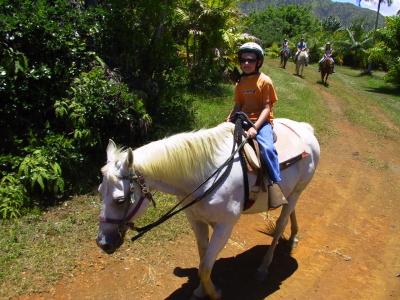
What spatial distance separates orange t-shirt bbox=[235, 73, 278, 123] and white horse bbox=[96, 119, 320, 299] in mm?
518

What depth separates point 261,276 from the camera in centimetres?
549

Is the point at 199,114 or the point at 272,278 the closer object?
the point at 272,278

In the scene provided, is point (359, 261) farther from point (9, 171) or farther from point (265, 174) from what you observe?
point (9, 171)

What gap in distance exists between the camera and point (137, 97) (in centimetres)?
887

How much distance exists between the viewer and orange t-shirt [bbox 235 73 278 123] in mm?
4953

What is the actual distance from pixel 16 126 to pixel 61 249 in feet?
9.00

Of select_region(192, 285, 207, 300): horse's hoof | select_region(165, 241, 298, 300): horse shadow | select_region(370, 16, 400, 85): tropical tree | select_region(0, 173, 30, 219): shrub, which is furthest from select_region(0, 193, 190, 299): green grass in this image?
select_region(370, 16, 400, 85): tropical tree

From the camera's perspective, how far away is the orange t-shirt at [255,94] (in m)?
4.95

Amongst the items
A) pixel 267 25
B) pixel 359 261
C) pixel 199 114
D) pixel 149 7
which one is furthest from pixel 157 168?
pixel 267 25

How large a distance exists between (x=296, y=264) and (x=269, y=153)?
2050mm

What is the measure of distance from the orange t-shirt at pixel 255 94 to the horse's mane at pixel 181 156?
67 centimetres

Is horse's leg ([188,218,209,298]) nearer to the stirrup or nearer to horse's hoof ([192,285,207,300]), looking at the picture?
horse's hoof ([192,285,207,300])

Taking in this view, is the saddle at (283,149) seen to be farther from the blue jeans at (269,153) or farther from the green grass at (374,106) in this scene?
the green grass at (374,106)

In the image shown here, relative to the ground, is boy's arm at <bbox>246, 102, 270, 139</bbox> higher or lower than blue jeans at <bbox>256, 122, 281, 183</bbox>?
higher
